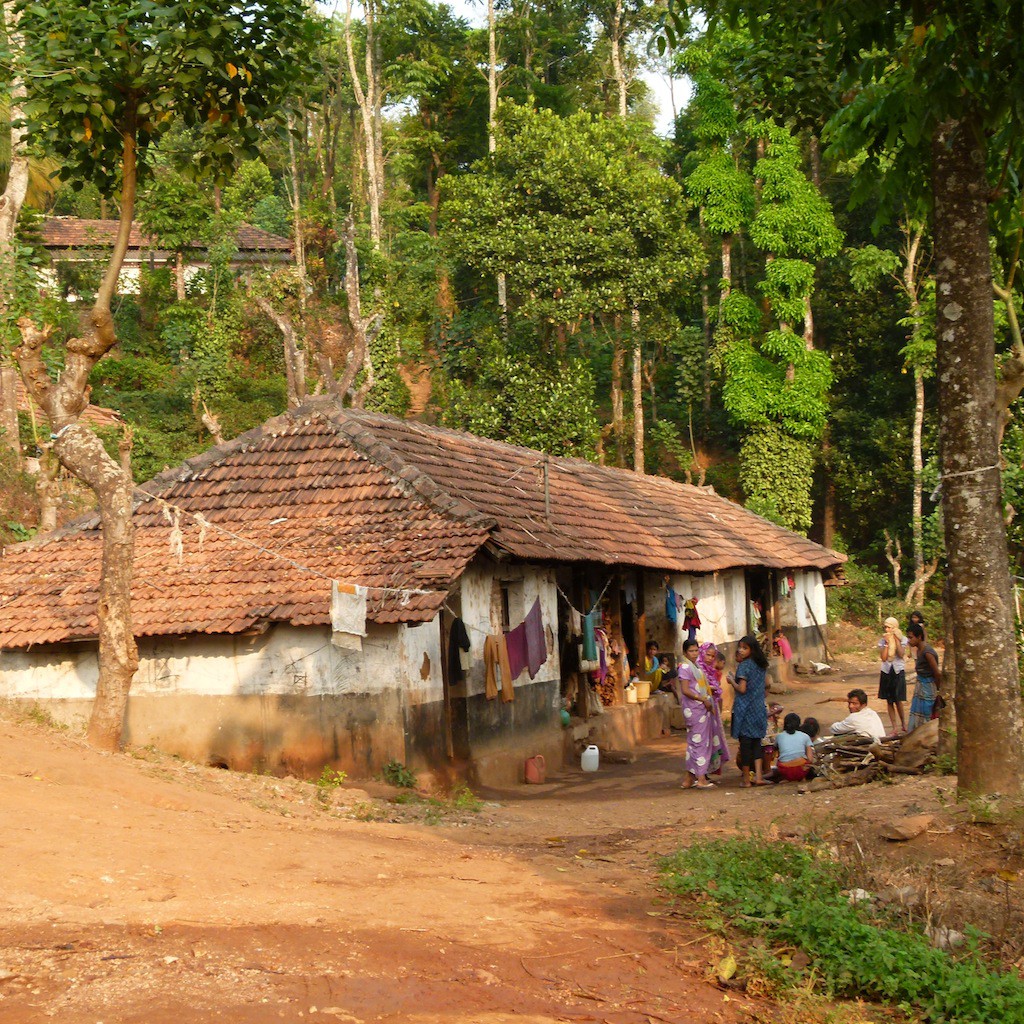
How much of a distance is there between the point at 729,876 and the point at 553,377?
2389cm

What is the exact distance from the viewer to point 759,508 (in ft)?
113

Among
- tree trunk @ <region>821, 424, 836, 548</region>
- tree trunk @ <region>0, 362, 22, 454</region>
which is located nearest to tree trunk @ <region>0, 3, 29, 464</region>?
tree trunk @ <region>0, 362, 22, 454</region>

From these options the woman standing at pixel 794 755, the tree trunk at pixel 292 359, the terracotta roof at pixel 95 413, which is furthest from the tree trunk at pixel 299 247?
the woman standing at pixel 794 755

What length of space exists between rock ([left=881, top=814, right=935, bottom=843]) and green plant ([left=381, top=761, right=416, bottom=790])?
559 cm

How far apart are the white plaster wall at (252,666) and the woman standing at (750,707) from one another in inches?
134

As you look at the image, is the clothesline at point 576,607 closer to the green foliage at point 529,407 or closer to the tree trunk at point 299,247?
the green foliage at point 529,407

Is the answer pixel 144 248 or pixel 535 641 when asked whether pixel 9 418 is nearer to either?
pixel 535 641

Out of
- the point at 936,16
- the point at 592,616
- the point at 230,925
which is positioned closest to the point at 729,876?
the point at 230,925

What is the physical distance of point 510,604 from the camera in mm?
15258

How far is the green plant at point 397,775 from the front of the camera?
40.9 feet

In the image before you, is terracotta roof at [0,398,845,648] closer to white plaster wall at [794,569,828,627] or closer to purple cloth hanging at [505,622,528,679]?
purple cloth hanging at [505,622,528,679]

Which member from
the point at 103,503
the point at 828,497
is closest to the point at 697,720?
the point at 103,503

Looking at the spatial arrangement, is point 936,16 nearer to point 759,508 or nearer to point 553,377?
point 553,377

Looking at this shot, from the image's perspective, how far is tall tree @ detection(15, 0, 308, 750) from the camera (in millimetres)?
10266
